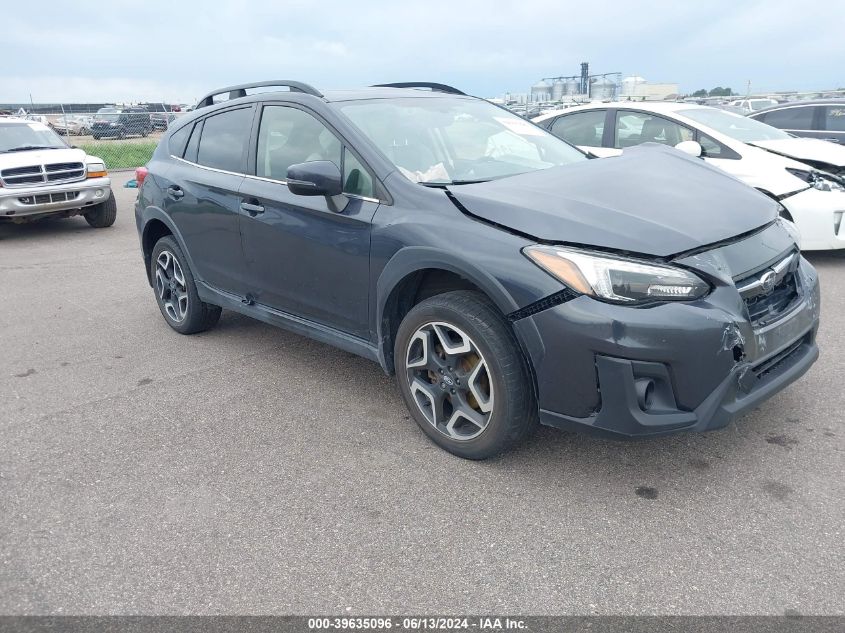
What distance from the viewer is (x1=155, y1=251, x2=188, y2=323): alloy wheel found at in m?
5.09

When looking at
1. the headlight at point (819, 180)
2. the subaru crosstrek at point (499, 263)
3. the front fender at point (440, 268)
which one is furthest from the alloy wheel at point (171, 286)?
the headlight at point (819, 180)

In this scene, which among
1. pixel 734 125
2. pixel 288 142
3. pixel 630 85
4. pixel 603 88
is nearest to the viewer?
pixel 288 142

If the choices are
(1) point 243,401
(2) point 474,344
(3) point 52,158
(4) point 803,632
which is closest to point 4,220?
(3) point 52,158

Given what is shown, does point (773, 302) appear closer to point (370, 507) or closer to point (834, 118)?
point (370, 507)

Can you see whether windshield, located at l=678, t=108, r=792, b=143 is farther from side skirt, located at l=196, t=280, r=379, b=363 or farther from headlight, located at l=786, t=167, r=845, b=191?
side skirt, located at l=196, t=280, r=379, b=363

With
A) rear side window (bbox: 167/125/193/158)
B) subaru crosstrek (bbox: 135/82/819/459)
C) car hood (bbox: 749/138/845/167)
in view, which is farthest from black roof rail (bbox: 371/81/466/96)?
car hood (bbox: 749/138/845/167)

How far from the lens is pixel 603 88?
1181 inches

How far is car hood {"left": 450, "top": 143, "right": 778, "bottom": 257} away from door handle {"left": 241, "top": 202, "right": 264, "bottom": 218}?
1355 mm

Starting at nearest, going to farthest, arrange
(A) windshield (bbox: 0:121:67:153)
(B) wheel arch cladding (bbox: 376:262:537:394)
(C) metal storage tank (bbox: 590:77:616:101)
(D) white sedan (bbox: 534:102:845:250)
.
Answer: (B) wheel arch cladding (bbox: 376:262:537:394), (D) white sedan (bbox: 534:102:845:250), (A) windshield (bbox: 0:121:67:153), (C) metal storage tank (bbox: 590:77:616:101)

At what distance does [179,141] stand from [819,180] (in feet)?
18.9

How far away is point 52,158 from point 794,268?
31.8ft

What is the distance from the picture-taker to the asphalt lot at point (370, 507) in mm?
2354

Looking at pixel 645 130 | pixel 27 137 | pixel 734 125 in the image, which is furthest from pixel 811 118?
pixel 27 137

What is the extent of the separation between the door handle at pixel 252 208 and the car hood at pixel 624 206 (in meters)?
1.36
